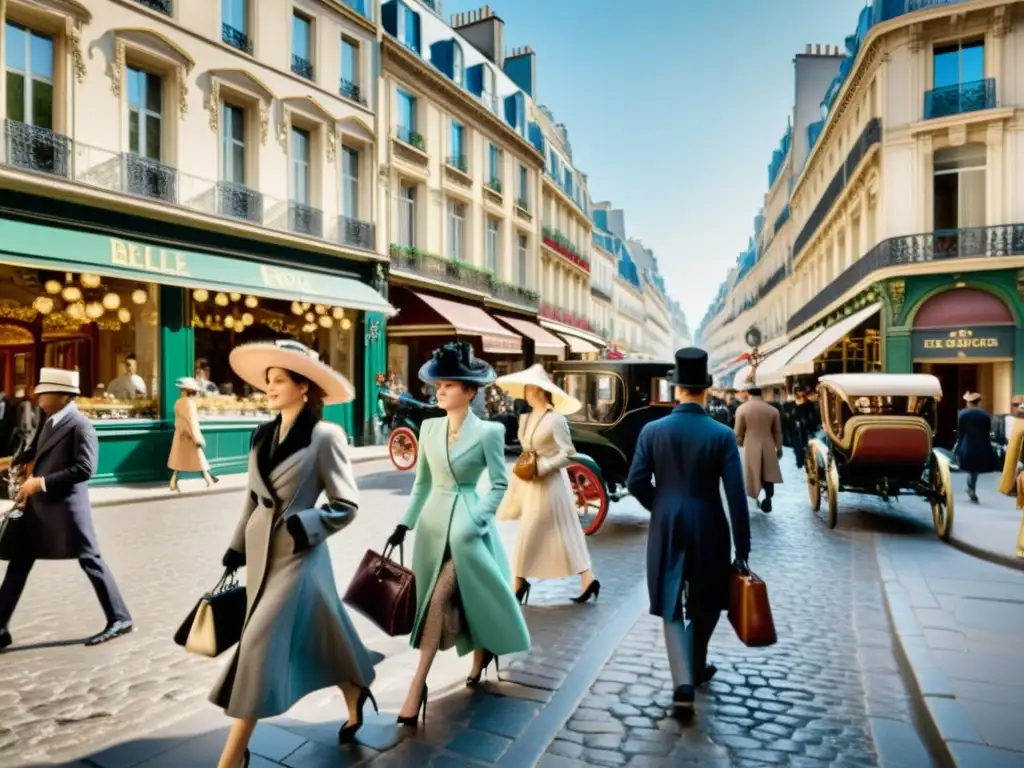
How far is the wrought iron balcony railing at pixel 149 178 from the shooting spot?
494 inches

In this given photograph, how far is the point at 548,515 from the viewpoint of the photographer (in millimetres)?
5328

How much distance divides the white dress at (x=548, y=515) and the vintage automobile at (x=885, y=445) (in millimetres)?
4378

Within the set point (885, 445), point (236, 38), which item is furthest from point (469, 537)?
point (236, 38)

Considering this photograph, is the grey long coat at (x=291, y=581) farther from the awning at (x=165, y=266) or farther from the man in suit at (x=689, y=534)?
the awning at (x=165, y=266)

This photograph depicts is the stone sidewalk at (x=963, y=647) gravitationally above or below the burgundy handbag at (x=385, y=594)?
below

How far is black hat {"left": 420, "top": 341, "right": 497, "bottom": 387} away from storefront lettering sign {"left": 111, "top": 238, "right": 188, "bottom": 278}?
10.5 meters

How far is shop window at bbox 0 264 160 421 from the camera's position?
11992 millimetres

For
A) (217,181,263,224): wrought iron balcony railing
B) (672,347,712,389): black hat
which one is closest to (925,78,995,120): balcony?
(217,181,263,224): wrought iron balcony railing

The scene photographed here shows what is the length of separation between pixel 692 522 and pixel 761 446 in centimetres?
642

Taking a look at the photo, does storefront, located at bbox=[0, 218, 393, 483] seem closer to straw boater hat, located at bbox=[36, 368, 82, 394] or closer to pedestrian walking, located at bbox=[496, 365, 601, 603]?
straw boater hat, located at bbox=[36, 368, 82, 394]

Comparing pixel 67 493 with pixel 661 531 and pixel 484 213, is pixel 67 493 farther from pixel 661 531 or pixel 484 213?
pixel 484 213

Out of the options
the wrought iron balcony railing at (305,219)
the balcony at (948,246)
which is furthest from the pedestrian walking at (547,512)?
the balcony at (948,246)

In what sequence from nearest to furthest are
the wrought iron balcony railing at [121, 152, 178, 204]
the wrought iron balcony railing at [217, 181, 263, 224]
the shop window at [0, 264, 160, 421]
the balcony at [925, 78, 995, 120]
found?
the shop window at [0, 264, 160, 421]
the wrought iron balcony railing at [121, 152, 178, 204]
the wrought iron balcony railing at [217, 181, 263, 224]
the balcony at [925, 78, 995, 120]

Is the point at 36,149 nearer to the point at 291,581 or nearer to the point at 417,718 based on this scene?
the point at 291,581
